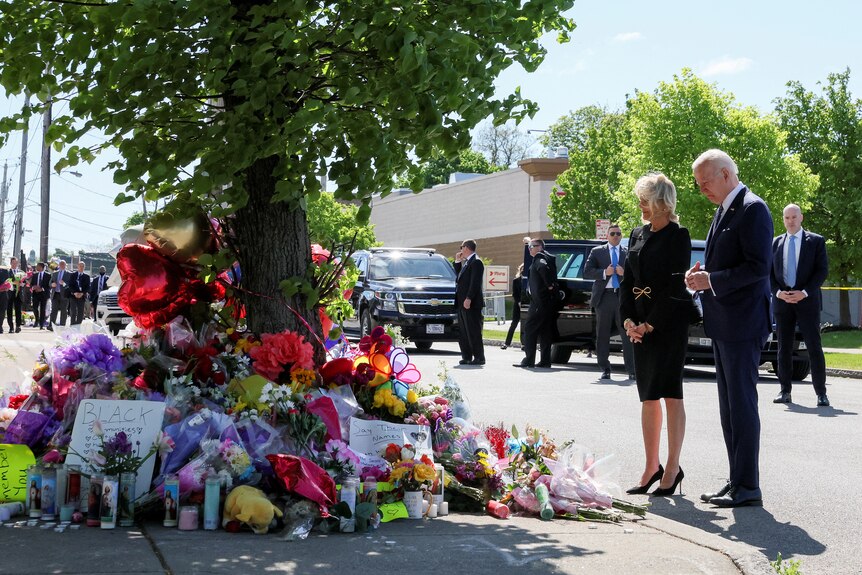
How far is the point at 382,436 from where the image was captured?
20.3 ft

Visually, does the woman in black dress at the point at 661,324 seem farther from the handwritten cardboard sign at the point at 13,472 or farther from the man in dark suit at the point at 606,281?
the man in dark suit at the point at 606,281

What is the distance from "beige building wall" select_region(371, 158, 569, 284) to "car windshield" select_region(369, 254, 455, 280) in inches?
1341

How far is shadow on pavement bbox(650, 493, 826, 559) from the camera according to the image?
5625 mm

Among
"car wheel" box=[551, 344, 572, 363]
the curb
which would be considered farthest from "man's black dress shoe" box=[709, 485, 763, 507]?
"car wheel" box=[551, 344, 572, 363]

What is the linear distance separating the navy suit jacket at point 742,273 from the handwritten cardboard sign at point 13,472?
392 centimetres

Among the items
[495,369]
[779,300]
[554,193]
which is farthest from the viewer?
[554,193]

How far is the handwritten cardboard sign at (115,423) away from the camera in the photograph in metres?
5.53

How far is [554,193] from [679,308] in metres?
51.2

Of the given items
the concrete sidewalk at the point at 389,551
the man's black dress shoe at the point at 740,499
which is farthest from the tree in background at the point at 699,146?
the concrete sidewalk at the point at 389,551

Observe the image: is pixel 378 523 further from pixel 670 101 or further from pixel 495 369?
pixel 670 101

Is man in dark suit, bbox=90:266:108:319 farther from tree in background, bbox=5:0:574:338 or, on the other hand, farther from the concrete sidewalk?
the concrete sidewalk

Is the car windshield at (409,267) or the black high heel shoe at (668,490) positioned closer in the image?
the black high heel shoe at (668,490)

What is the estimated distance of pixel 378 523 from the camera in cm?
538

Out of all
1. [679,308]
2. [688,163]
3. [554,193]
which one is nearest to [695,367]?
[679,308]
